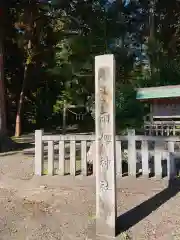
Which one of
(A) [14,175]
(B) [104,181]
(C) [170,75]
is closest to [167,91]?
(C) [170,75]

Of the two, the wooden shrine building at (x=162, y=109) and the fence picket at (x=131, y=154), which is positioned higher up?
the wooden shrine building at (x=162, y=109)

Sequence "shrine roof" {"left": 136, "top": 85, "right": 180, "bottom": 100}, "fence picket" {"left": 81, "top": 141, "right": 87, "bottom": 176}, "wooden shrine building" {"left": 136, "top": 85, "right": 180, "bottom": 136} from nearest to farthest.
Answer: "fence picket" {"left": 81, "top": 141, "right": 87, "bottom": 176} → "shrine roof" {"left": 136, "top": 85, "right": 180, "bottom": 100} → "wooden shrine building" {"left": 136, "top": 85, "right": 180, "bottom": 136}

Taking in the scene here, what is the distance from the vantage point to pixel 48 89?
25500mm

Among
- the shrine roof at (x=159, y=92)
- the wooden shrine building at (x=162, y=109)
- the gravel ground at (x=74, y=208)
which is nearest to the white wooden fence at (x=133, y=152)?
the gravel ground at (x=74, y=208)

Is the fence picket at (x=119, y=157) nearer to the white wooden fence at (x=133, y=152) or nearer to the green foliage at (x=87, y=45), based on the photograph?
the white wooden fence at (x=133, y=152)

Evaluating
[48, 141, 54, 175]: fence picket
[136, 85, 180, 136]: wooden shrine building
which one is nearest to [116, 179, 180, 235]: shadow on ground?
[48, 141, 54, 175]: fence picket

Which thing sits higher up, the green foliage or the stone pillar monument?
the green foliage

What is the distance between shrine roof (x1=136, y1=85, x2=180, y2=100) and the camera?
13290 millimetres

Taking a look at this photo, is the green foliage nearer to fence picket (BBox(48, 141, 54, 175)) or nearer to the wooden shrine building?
the wooden shrine building

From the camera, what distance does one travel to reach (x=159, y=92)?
44.9 ft

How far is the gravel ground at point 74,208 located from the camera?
401 cm

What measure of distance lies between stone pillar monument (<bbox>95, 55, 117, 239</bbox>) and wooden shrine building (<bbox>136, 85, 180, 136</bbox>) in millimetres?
9300

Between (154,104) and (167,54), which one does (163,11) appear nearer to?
(167,54)

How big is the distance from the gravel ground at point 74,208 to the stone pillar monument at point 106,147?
225 mm
